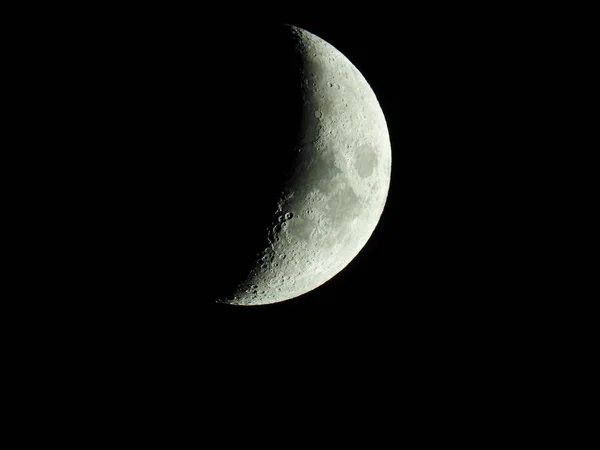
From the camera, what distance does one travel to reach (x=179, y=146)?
2.60 meters

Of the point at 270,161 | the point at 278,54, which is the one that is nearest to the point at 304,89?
the point at 278,54

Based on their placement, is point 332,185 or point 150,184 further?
point 332,185

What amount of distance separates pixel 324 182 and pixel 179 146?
843 millimetres

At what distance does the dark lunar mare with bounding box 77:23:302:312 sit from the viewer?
2.57 meters

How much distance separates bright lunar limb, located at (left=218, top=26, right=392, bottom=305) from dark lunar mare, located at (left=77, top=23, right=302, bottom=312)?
4.7 inches

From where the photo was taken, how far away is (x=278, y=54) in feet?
9.67

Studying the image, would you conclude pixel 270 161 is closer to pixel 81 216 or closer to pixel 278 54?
pixel 278 54

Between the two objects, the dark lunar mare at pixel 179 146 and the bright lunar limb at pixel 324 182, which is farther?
the bright lunar limb at pixel 324 182

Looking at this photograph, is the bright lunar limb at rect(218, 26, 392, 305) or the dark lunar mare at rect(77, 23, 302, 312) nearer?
the dark lunar mare at rect(77, 23, 302, 312)

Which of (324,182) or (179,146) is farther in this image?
(324,182)

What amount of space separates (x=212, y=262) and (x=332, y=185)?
800 millimetres

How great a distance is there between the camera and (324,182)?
300 centimetres

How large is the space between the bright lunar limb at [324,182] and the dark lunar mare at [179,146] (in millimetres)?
119

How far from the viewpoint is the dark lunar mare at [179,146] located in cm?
257
